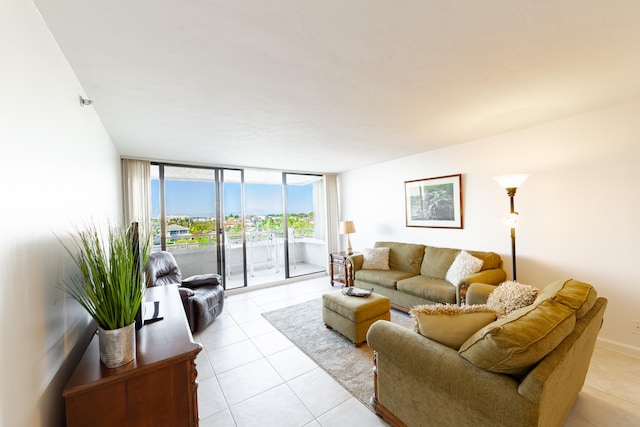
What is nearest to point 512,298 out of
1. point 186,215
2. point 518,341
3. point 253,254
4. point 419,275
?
point 518,341

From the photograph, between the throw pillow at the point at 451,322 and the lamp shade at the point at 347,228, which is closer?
the throw pillow at the point at 451,322

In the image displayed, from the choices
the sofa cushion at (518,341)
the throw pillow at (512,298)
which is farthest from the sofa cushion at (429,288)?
the sofa cushion at (518,341)

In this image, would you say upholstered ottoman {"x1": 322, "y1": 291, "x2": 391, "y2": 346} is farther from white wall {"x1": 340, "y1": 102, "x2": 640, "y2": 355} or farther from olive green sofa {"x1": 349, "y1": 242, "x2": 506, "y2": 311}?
white wall {"x1": 340, "y1": 102, "x2": 640, "y2": 355}

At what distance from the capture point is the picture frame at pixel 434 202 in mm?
3770

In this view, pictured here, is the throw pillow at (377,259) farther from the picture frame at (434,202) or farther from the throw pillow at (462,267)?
the throw pillow at (462,267)

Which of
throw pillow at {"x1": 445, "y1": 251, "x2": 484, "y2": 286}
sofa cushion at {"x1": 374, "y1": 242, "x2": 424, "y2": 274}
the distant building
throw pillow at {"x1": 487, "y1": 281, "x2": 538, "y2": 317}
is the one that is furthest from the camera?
the distant building

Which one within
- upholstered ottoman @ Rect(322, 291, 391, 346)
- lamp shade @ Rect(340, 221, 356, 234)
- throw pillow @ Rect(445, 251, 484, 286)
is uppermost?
lamp shade @ Rect(340, 221, 356, 234)

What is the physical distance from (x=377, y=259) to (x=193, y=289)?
289 centimetres

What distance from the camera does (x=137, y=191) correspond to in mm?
3777

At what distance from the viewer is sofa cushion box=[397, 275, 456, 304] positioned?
10.1ft

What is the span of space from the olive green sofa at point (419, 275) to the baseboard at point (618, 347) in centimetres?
97

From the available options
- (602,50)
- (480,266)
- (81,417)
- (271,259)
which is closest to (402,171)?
(480,266)

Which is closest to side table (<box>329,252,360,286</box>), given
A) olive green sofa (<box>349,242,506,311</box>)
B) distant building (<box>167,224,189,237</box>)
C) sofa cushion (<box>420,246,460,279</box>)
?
olive green sofa (<box>349,242,506,311</box>)

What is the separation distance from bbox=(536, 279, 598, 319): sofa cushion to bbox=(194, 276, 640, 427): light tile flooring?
902mm
